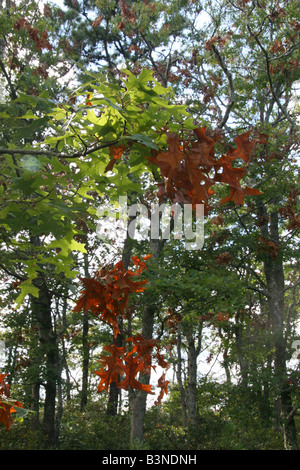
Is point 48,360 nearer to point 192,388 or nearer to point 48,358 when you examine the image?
point 48,358

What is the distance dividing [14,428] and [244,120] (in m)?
9.20

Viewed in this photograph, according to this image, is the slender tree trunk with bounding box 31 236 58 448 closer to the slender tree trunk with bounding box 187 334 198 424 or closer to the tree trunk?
the slender tree trunk with bounding box 187 334 198 424

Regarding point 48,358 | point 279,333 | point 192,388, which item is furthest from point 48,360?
point 279,333

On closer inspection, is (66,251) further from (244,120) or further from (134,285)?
(244,120)

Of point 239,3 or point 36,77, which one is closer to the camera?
point 36,77

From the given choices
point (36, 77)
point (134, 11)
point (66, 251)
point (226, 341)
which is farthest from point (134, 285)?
point (226, 341)

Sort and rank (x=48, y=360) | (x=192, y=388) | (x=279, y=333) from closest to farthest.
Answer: (x=48, y=360) < (x=279, y=333) < (x=192, y=388)

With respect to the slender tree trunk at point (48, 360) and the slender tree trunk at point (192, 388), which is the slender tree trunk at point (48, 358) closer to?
the slender tree trunk at point (48, 360)

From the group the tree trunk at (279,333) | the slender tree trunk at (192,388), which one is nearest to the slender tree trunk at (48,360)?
the slender tree trunk at (192,388)

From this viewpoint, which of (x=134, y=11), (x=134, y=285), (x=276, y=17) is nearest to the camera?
(x=134, y=285)

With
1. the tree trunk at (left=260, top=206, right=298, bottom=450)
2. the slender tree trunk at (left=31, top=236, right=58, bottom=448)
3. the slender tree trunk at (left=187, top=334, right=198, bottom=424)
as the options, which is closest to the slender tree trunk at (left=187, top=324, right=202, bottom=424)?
the slender tree trunk at (left=187, top=334, right=198, bottom=424)

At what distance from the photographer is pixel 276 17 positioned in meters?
7.86

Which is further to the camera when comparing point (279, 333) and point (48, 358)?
point (279, 333)

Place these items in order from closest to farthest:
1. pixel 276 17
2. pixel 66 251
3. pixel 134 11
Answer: pixel 66 251
pixel 276 17
pixel 134 11
